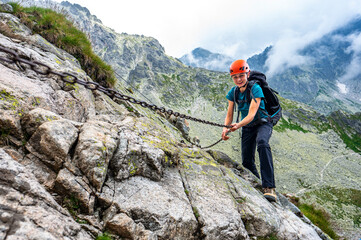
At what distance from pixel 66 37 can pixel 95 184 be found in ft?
30.0

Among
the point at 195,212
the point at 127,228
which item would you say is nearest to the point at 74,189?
the point at 127,228

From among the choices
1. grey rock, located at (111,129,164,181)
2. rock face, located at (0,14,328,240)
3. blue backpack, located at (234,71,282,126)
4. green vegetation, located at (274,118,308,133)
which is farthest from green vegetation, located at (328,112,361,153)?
grey rock, located at (111,129,164,181)

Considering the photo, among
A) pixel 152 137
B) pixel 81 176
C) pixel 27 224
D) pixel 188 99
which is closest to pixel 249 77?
pixel 152 137

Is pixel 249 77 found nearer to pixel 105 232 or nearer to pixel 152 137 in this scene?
pixel 152 137

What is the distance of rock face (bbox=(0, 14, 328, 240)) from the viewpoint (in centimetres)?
253

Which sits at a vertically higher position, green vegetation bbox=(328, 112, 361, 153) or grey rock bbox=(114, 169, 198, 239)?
green vegetation bbox=(328, 112, 361, 153)

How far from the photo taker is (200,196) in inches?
193

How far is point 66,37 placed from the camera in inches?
364

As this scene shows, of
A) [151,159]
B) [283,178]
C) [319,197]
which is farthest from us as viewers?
[283,178]

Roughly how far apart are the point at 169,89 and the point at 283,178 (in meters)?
71.9

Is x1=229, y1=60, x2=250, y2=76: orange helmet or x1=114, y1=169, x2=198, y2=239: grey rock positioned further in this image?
x1=229, y1=60, x2=250, y2=76: orange helmet

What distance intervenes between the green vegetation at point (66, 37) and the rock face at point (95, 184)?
3335 millimetres

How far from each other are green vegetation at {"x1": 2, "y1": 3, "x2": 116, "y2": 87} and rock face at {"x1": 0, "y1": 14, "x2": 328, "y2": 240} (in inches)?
131

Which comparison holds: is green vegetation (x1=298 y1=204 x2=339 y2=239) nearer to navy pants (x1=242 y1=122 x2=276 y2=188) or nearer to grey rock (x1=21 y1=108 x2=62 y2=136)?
navy pants (x1=242 y1=122 x2=276 y2=188)
